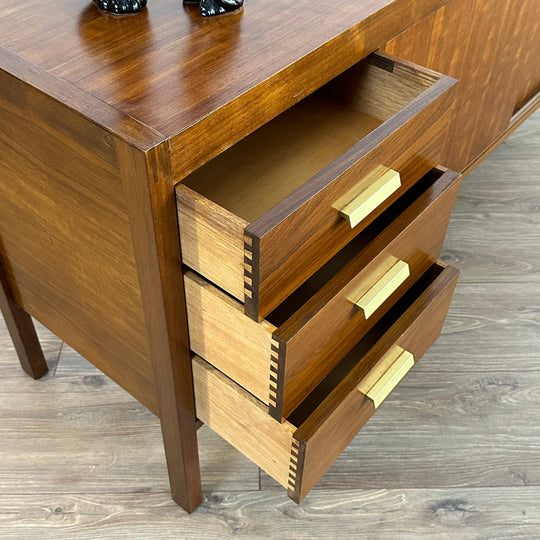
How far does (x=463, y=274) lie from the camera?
4.34 ft

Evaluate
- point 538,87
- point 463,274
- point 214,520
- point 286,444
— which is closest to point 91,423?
point 214,520

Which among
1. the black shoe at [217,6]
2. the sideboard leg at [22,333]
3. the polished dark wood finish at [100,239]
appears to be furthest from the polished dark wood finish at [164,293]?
the sideboard leg at [22,333]

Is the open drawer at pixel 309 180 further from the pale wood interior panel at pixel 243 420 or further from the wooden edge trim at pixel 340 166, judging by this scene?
the pale wood interior panel at pixel 243 420

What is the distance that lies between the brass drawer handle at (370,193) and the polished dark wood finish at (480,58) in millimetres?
209

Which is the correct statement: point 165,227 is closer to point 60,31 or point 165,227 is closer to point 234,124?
point 234,124

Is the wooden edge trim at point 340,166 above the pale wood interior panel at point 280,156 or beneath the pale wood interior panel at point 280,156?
above

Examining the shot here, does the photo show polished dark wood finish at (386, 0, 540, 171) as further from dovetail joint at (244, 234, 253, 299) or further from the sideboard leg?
the sideboard leg

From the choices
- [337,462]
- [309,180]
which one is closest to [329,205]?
[309,180]

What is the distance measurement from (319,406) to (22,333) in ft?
1.85

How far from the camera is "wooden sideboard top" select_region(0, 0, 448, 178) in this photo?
0.57 meters

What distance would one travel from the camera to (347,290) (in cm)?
67

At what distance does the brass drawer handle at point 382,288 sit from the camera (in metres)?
0.70

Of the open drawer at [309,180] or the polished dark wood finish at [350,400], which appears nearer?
the open drawer at [309,180]

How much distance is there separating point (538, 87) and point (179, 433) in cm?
116
